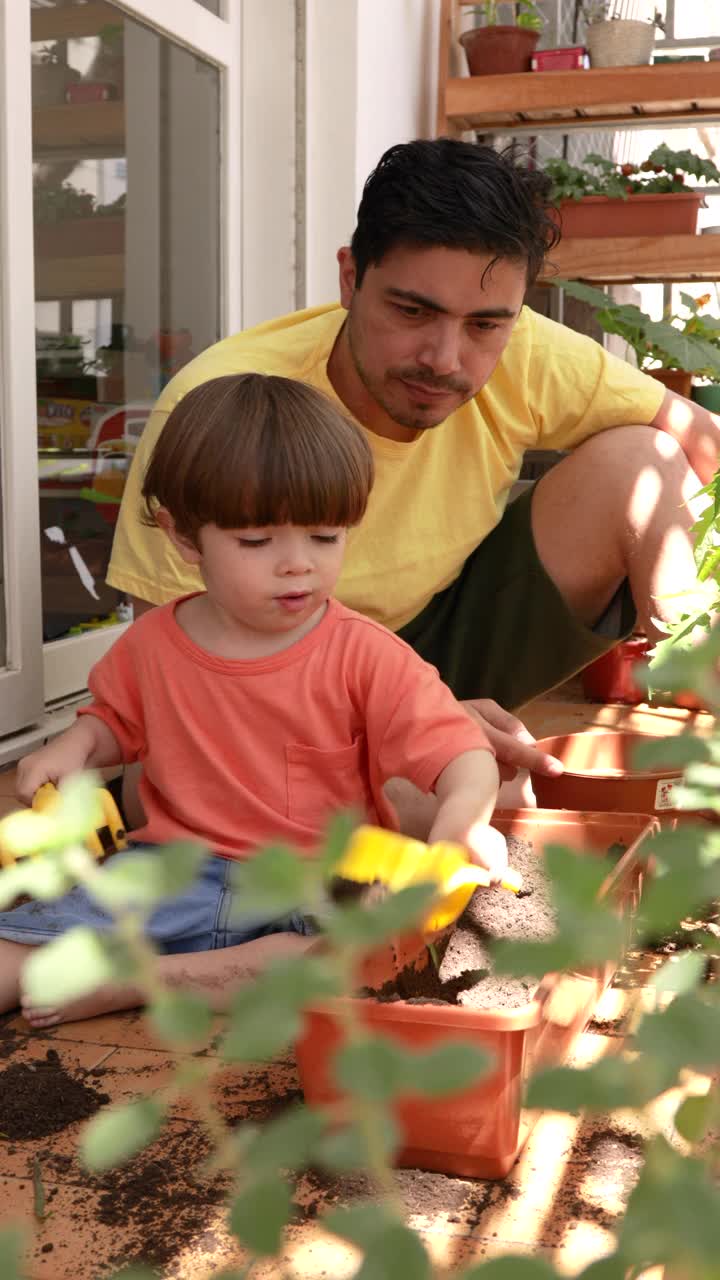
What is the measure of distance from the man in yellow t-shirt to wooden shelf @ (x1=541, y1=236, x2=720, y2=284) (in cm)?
195

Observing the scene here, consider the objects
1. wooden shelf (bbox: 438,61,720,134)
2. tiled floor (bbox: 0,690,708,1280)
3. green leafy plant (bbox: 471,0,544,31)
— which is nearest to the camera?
tiled floor (bbox: 0,690,708,1280)

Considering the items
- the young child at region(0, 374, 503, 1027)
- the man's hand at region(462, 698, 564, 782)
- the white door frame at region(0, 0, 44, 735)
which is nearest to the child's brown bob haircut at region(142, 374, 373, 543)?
the young child at region(0, 374, 503, 1027)

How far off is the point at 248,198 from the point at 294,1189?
Result: 2774 millimetres

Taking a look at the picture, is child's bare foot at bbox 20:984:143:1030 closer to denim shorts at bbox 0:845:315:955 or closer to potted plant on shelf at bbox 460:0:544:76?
denim shorts at bbox 0:845:315:955

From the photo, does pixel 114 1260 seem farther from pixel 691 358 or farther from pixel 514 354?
pixel 691 358

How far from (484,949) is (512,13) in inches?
142

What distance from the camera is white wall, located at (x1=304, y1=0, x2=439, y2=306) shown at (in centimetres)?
331

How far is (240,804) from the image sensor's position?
5.23 feet

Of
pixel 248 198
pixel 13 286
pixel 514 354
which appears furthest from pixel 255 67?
pixel 514 354

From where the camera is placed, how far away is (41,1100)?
3.99 ft

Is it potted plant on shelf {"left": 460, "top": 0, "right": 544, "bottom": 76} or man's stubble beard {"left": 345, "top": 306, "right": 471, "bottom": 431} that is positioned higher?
A: potted plant on shelf {"left": 460, "top": 0, "right": 544, "bottom": 76}

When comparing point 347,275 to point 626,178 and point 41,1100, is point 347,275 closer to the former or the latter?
point 41,1100

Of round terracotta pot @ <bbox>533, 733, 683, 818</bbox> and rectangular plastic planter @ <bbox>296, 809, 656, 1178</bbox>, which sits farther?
round terracotta pot @ <bbox>533, 733, 683, 818</bbox>

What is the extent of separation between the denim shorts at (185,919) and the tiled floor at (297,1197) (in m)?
0.25
